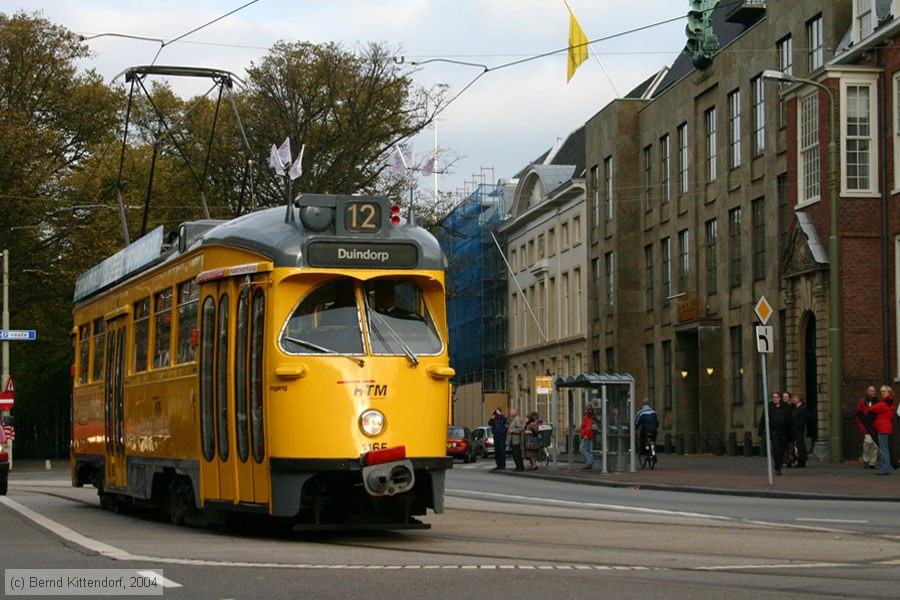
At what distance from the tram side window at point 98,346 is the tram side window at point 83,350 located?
48cm

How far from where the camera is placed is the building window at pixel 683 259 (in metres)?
55.2

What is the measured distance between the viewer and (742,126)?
49.6 m

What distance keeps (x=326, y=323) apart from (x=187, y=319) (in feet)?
8.38

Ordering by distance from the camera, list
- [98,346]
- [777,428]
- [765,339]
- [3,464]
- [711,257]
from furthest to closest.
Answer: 1. [711,257]
2. [777,428]
3. [3,464]
4. [765,339]
5. [98,346]

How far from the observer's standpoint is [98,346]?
70.2 feet

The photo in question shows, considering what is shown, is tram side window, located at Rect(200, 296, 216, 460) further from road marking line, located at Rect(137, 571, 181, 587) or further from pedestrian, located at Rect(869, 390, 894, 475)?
pedestrian, located at Rect(869, 390, 894, 475)

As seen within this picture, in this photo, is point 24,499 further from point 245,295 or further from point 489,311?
point 489,311

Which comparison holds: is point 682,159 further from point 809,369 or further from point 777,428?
point 777,428

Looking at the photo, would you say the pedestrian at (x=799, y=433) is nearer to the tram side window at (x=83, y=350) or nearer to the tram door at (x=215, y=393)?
the tram side window at (x=83, y=350)

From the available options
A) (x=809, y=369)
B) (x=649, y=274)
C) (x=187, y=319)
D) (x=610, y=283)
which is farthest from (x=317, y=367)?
(x=610, y=283)

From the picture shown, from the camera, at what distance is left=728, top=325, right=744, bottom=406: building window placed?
163ft

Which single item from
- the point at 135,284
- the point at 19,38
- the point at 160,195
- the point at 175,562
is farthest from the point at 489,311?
the point at 175,562

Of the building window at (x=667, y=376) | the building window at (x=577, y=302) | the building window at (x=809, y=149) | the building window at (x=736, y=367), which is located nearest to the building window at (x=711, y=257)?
the building window at (x=736, y=367)

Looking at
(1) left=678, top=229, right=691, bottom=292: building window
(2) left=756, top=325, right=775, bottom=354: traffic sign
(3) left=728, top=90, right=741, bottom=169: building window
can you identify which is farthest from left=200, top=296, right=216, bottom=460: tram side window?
(1) left=678, top=229, right=691, bottom=292: building window
